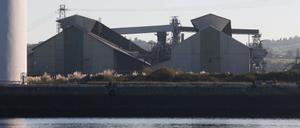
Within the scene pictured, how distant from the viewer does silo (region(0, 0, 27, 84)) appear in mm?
67500

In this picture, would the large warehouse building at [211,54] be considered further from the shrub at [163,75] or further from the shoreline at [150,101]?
the shoreline at [150,101]

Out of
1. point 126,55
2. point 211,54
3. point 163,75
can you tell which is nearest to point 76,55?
point 126,55

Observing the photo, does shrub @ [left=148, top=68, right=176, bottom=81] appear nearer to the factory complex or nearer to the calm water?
the factory complex

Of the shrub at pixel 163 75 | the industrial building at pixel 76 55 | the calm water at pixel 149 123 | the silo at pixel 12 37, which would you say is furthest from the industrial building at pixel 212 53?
the calm water at pixel 149 123

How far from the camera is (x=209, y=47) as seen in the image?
4296 inches

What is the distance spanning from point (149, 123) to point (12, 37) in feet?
52.2

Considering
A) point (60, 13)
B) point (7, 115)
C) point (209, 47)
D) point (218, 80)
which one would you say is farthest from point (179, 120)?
point (60, 13)

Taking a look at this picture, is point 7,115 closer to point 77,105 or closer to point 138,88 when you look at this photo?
point 77,105

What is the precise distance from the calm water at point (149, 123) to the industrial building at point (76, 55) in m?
48.6

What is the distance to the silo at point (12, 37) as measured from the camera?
67.5 m

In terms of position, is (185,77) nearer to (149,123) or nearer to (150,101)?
(150,101)

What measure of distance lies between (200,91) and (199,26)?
4907 centimetres

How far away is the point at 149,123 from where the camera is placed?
57.6 meters

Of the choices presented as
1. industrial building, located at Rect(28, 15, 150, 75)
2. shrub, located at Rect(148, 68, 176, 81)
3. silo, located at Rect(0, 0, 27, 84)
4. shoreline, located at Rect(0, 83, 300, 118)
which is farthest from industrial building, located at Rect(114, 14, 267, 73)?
silo, located at Rect(0, 0, 27, 84)
